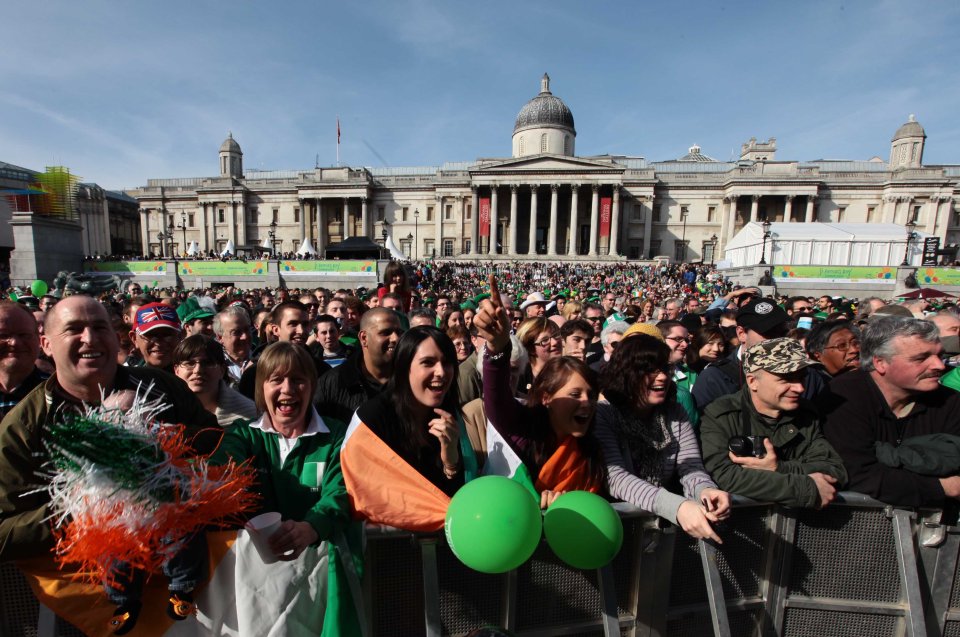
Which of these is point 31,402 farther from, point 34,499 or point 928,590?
point 928,590

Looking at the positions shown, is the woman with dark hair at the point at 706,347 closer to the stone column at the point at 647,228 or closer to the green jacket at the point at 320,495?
the green jacket at the point at 320,495

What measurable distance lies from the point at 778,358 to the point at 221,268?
28588 millimetres

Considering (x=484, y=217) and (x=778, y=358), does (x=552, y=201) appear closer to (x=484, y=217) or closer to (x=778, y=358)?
(x=484, y=217)

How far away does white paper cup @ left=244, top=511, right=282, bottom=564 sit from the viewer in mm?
1871

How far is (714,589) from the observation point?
7.72 ft

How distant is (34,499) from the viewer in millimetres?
1965

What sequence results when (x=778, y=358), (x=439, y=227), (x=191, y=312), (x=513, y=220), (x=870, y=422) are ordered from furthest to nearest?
(x=439, y=227)
(x=513, y=220)
(x=191, y=312)
(x=870, y=422)
(x=778, y=358)

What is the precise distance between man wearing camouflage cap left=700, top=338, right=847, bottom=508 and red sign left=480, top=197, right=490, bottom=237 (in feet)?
168

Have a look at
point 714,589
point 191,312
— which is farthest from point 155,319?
point 714,589

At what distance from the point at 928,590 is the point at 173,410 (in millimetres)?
4369

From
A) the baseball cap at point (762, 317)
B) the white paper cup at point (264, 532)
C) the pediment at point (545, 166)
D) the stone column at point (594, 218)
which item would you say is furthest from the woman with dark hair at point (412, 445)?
the pediment at point (545, 166)

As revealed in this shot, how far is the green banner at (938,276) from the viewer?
2255 centimetres

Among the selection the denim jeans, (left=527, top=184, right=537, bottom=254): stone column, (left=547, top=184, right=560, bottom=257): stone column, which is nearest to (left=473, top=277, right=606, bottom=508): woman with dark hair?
the denim jeans

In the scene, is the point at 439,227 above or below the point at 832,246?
above
